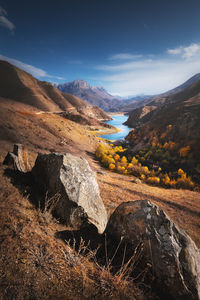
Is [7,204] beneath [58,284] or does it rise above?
above

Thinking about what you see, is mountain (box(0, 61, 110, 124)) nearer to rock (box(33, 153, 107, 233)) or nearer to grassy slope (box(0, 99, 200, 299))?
rock (box(33, 153, 107, 233))

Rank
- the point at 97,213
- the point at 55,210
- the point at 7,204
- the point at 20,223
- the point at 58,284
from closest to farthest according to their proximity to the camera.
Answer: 1. the point at 58,284
2. the point at 20,223
3. the point at 7,204
4. the point at 55,210
5. the point at 97,213

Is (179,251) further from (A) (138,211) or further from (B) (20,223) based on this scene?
(B) (20,223)

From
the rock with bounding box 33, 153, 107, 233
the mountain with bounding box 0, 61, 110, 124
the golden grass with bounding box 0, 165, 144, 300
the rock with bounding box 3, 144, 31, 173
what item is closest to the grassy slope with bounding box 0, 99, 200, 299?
the golden grass with bounding box 0, 165, 144, 300

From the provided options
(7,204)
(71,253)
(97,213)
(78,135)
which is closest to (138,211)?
(97,213)

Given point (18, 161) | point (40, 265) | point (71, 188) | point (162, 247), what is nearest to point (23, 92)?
point (18, 161)

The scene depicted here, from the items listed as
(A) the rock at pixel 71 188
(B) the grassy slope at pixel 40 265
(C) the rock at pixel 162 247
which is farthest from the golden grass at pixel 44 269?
(A) the rock at pixel 71 188

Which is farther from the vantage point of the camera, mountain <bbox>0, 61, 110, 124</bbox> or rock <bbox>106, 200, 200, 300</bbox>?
mountain <bbox>0, 61, 110, 124</bbox>

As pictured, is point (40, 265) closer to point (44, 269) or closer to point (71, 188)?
point (44, 269)
